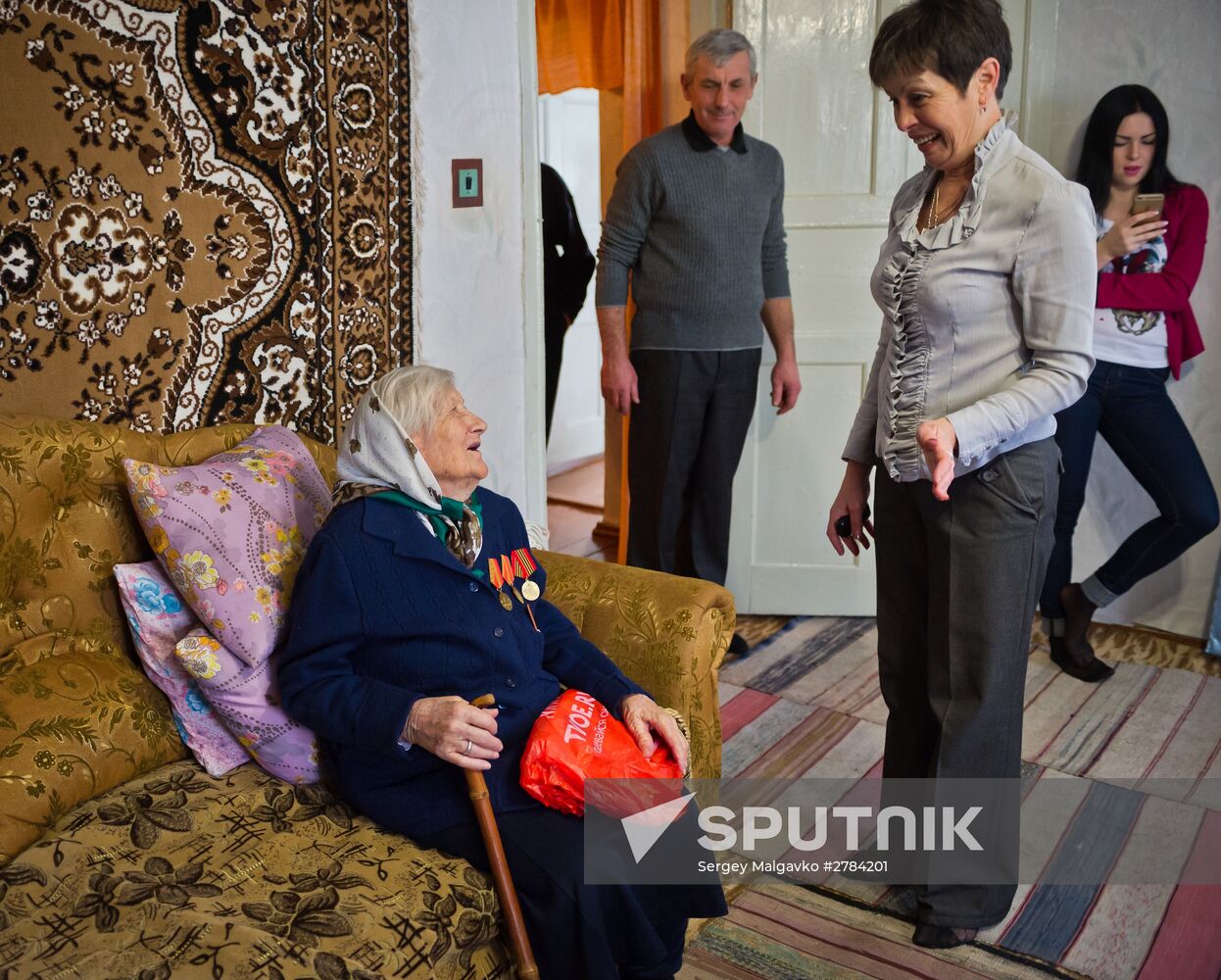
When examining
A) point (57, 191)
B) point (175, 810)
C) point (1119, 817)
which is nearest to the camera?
point (175, 810)

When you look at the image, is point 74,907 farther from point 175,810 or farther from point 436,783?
point 436,783

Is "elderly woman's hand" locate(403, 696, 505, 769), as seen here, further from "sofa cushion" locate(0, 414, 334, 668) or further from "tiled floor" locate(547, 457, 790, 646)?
"tiled floor" locate(547, 457, 790, 646)

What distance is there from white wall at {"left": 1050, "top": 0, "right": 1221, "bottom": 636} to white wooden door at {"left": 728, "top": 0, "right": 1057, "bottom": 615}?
0.27ft

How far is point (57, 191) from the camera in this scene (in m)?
1.73

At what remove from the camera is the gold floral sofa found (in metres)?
1.26

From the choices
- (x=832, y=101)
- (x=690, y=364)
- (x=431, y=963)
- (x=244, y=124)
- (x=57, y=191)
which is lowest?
(x=431, y=963)

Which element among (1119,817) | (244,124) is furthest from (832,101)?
(1119,817)

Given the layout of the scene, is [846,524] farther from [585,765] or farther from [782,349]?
[782,349]

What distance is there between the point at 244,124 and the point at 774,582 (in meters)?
2.09

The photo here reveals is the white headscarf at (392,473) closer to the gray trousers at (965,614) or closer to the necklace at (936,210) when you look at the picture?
the gray trousers at (965,614)

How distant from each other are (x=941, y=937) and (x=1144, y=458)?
1.62 meters

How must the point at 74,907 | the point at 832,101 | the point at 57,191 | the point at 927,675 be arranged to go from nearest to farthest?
the point at 74,907
the point at 57,191
the point at 927,675
the point at 832,101

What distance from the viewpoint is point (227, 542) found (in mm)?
1627

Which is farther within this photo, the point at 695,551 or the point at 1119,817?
the point at 695,551
